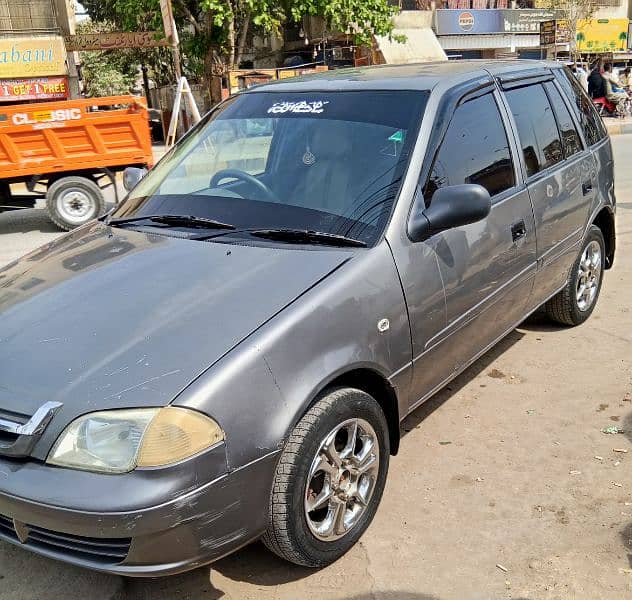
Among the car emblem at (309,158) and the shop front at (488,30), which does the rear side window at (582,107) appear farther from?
the shop front at (488,30)

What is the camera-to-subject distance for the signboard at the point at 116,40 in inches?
768

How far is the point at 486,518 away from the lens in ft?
9.77

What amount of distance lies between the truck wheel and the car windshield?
631 centimetres

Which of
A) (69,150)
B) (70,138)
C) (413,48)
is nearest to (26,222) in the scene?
(69,150)

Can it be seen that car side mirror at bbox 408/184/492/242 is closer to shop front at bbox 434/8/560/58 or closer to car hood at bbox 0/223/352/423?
car hood at bbox 0/223/352/423

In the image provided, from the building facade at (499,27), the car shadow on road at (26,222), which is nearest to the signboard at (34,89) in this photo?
the car shadow on road at (26,222)

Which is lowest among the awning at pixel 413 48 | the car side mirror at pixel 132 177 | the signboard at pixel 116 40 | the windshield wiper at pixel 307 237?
the windshield wiper at pixel 307 237

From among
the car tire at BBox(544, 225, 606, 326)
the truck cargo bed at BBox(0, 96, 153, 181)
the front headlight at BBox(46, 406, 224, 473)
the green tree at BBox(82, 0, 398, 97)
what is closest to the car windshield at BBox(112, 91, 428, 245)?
the front headlight at BBox(46, 406, 224, 473)

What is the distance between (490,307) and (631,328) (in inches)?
78.9

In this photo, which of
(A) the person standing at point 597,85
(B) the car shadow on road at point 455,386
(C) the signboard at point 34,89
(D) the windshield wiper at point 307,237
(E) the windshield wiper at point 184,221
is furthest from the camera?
(C) the signboard at point 34,89

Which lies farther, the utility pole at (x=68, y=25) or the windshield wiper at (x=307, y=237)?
the utility pole at (x=68, y=25)

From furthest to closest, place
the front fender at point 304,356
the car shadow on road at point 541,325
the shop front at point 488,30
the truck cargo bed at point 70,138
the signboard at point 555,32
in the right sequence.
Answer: the shop front at point 488,30, the signboard at point 555,32, the truck cargo bed at point 70,138, the car shadow on road at point 541,325, the front fender at point 304,356

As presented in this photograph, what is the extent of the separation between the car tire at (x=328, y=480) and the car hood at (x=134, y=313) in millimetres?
425

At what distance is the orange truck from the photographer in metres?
9.28
